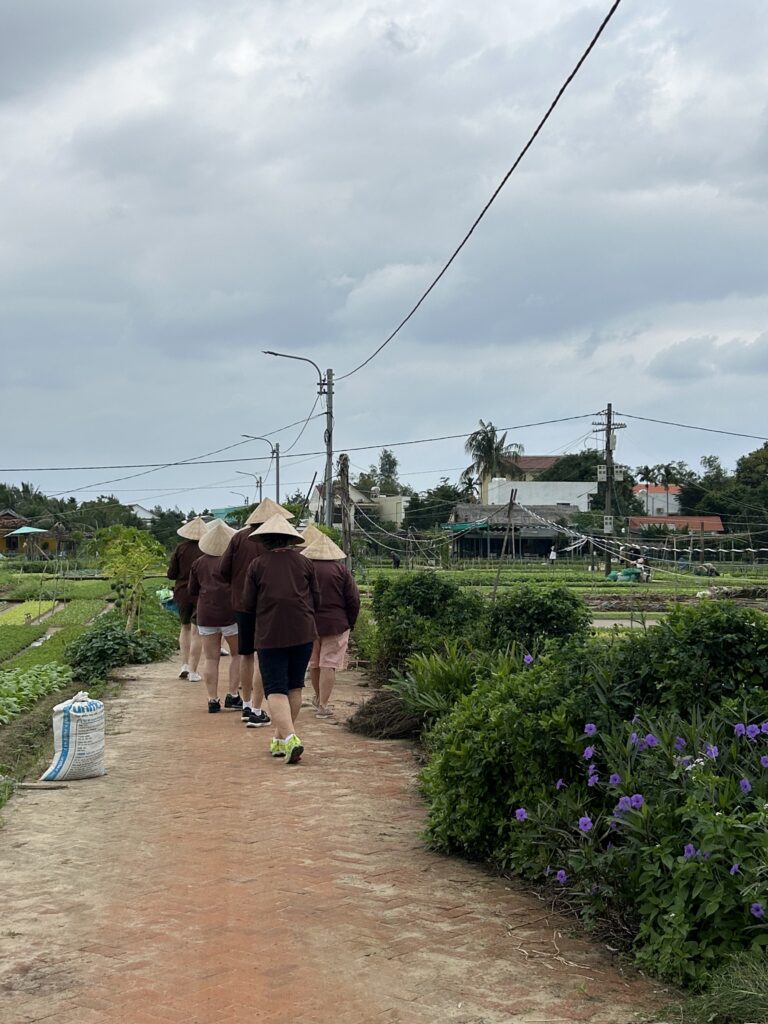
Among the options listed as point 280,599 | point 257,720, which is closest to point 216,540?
point 257,720

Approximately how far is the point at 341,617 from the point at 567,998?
21.7ft

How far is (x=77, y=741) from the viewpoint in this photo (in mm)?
8328

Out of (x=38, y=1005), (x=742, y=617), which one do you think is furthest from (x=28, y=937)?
(x=742, y=617)

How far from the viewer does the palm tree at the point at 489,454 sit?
254 feet

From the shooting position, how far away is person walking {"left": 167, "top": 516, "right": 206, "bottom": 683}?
13.6 meters

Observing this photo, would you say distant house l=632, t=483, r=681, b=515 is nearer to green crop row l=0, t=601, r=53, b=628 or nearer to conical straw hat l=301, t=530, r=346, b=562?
green crop row l=0, t=601, r=53, b=628

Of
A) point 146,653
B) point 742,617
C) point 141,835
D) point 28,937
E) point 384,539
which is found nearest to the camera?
point 28,937

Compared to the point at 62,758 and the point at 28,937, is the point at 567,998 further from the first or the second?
the point at 62,758

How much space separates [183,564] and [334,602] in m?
3.42

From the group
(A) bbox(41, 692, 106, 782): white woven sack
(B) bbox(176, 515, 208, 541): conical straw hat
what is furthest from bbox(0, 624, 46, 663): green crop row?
(A) bbox(41, 692, 106, 782): white woven sack

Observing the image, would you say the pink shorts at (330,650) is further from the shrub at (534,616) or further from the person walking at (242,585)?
the shrub at (534,616)

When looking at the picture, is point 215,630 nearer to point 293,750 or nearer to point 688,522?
point 293,750

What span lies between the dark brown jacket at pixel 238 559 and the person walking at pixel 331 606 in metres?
0.52

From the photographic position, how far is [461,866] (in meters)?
6.15
